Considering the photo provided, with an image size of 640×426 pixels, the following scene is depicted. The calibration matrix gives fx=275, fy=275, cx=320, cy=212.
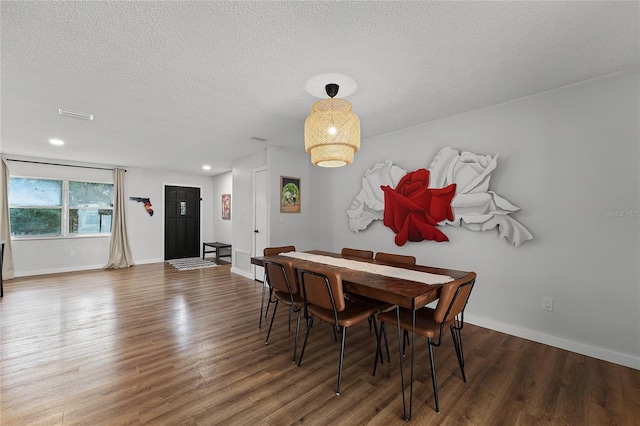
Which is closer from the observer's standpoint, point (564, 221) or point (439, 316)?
point (439, 316)

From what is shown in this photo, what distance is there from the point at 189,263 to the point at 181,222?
1.37 metres

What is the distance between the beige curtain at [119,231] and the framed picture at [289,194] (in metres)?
4.24

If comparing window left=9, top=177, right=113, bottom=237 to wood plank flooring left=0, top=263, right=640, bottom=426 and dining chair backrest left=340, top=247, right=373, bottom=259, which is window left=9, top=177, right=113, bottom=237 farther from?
dining chair backrest left=340, top=247, right=373, bottom=259

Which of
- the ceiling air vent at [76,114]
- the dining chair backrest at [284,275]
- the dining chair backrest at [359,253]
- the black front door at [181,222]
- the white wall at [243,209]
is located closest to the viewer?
the dining chair backrest at [284,275]

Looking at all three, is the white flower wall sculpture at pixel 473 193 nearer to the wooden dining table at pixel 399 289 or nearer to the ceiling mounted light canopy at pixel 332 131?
the wooden dining table at pixel 399 289

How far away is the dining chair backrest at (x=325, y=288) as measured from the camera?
2.01 metres

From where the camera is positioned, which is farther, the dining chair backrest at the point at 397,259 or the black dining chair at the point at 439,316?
the dining chair backrest at the point at 397,259

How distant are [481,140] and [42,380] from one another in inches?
178

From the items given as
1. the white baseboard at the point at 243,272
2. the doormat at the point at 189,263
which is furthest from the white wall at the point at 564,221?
the doormat at the point at 189,263

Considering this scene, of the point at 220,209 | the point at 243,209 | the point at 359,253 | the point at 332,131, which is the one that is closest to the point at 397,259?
the point at 359,253

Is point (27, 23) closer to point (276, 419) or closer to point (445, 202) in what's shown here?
point (276, 419)

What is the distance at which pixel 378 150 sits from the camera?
409cm

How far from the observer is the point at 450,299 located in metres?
1.82

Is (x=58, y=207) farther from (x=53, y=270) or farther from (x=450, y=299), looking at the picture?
(x=450, y=299)
